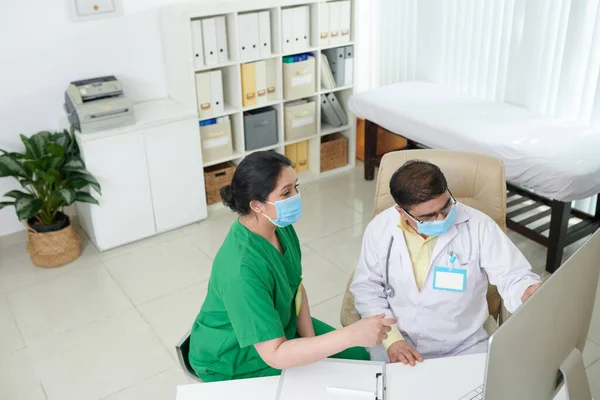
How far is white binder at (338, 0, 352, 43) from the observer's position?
445cm

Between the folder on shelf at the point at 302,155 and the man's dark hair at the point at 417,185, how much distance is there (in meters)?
2.79

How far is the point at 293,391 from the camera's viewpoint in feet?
5.43

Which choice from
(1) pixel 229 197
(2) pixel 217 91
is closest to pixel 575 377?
(1) pixel 229 197

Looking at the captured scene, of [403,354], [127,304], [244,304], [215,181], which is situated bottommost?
[127,304]

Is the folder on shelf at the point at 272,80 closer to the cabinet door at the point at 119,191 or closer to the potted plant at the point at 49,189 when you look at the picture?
the cabinet door at the point at 119,191

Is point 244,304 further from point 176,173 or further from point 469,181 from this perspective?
point 176,173

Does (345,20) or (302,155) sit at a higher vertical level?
(345,20)

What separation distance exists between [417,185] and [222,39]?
242 centimetres

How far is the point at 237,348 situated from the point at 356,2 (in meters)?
3.26

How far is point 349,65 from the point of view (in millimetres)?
4699

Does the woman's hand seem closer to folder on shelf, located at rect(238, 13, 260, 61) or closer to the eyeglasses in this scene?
the eyeglasses

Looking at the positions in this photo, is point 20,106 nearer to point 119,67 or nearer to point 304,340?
point 119,67

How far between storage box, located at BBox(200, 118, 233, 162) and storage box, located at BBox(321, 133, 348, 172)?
2.80 ft

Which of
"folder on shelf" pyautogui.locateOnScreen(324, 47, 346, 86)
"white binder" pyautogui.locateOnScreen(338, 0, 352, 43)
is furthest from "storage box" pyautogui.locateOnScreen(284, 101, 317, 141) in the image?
"white binder" pyautogui.locateOnScreen(338, 0, 352, 43)
